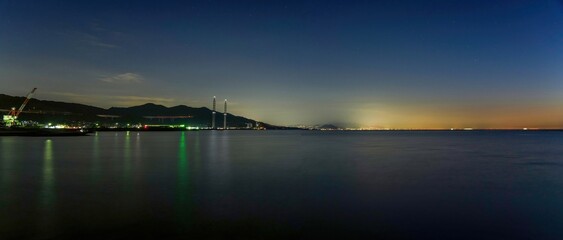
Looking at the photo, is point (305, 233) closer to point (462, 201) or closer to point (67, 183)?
point (462, 201)

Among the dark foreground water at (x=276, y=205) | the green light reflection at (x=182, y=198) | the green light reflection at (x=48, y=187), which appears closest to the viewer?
the dark foreground water at (x=276, y=205)

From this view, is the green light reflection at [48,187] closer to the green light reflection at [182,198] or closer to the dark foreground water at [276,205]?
the dark foreground water at [276,205]

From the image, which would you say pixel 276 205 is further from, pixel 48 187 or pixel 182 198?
pixel 48 187

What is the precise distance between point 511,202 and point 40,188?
70.4 ft

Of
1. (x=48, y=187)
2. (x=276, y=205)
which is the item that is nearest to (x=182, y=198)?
(x=276, y=205)

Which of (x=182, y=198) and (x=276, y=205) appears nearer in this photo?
(x=276, y=205)

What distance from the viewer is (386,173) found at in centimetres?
2778

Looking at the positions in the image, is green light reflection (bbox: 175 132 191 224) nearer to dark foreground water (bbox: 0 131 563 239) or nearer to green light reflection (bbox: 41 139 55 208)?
dark foreground water (bbox: 0 131 563 239)

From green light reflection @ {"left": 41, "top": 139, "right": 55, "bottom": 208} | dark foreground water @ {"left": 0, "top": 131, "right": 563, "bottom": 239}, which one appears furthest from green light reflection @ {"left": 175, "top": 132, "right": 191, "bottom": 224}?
green light reflection @ {"left": 41, "top": 139, "right": 55, "bottom": 208}

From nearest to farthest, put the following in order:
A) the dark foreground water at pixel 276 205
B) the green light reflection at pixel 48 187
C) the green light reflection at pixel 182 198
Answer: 1. the dark foreground water at pixel 276 205
2. the green light reflection at pixel 182 198
3. the green light reflection at pixel 48 187

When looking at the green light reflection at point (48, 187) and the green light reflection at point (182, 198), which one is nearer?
the green light reflection at point (182, 198)

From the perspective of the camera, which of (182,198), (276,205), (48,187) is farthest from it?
(48,187)

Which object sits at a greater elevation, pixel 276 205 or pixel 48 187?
pixel 48 187

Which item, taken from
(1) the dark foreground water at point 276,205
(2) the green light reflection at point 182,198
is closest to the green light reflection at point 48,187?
(1) the dark foreground water at point 276,205
